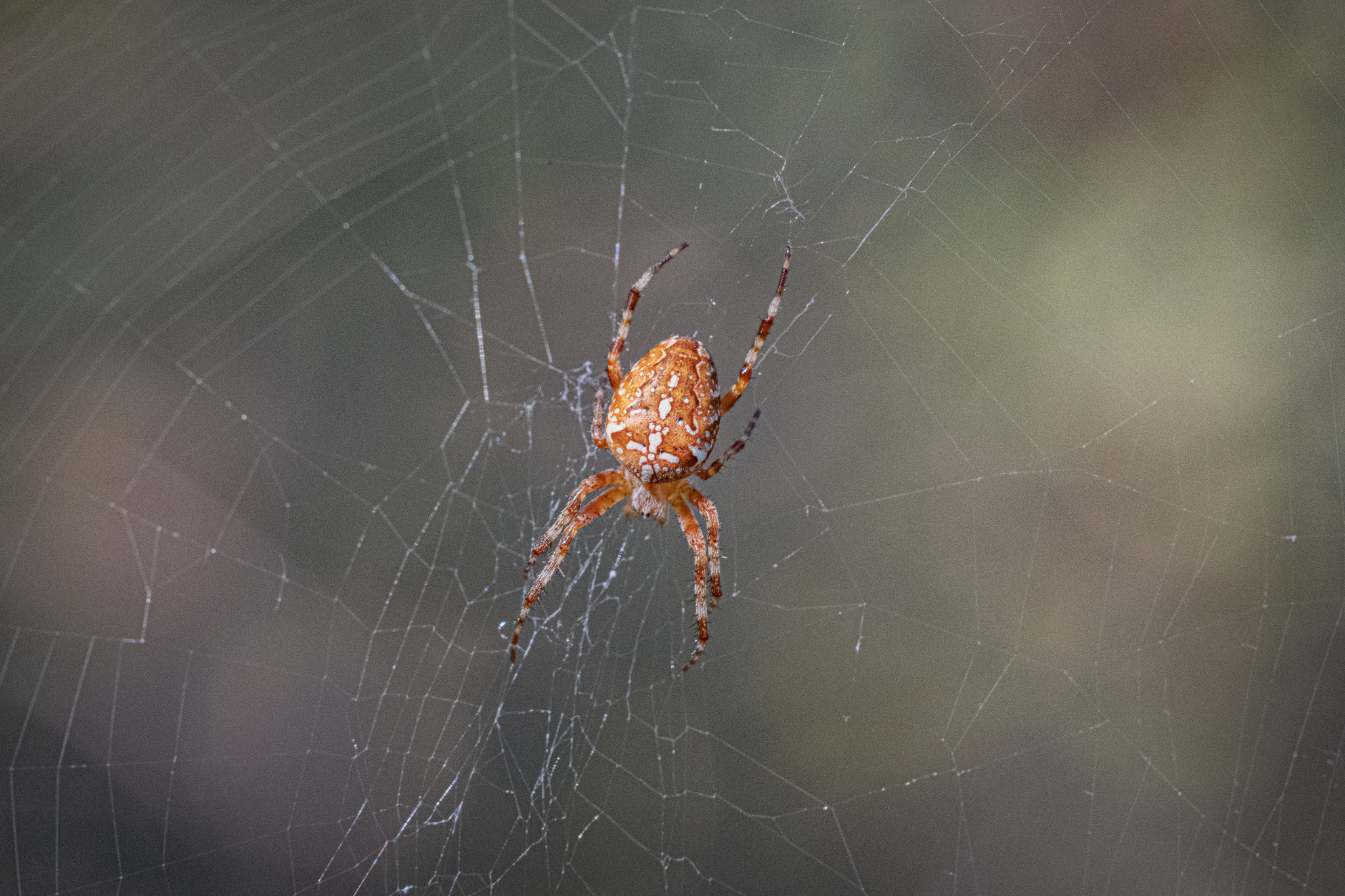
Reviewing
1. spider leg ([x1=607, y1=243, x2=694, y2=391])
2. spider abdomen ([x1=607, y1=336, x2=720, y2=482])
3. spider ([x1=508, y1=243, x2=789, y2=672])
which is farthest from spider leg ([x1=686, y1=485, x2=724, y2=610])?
spider leg ([x1=607, y1=243, x2=694, y2=391])

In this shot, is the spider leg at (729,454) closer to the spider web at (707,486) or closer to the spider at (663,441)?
the spider at (663,441)

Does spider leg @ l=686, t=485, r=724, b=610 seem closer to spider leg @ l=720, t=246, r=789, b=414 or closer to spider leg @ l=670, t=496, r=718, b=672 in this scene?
spider leg @ l=670, t=496, r=718, b=672

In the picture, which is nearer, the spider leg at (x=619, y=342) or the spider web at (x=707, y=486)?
the spider leg at (x=619, y=342)

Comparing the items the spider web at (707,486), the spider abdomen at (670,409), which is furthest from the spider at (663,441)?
the spider web at (707,486)

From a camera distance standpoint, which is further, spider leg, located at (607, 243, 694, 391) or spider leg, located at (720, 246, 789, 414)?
spider leg, located at (607, 243, 694, 391)

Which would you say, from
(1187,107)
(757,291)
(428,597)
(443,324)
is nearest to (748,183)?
(757,291)

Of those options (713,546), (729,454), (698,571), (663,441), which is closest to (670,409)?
(663,441)

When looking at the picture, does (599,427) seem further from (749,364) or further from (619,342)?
(749,364)
